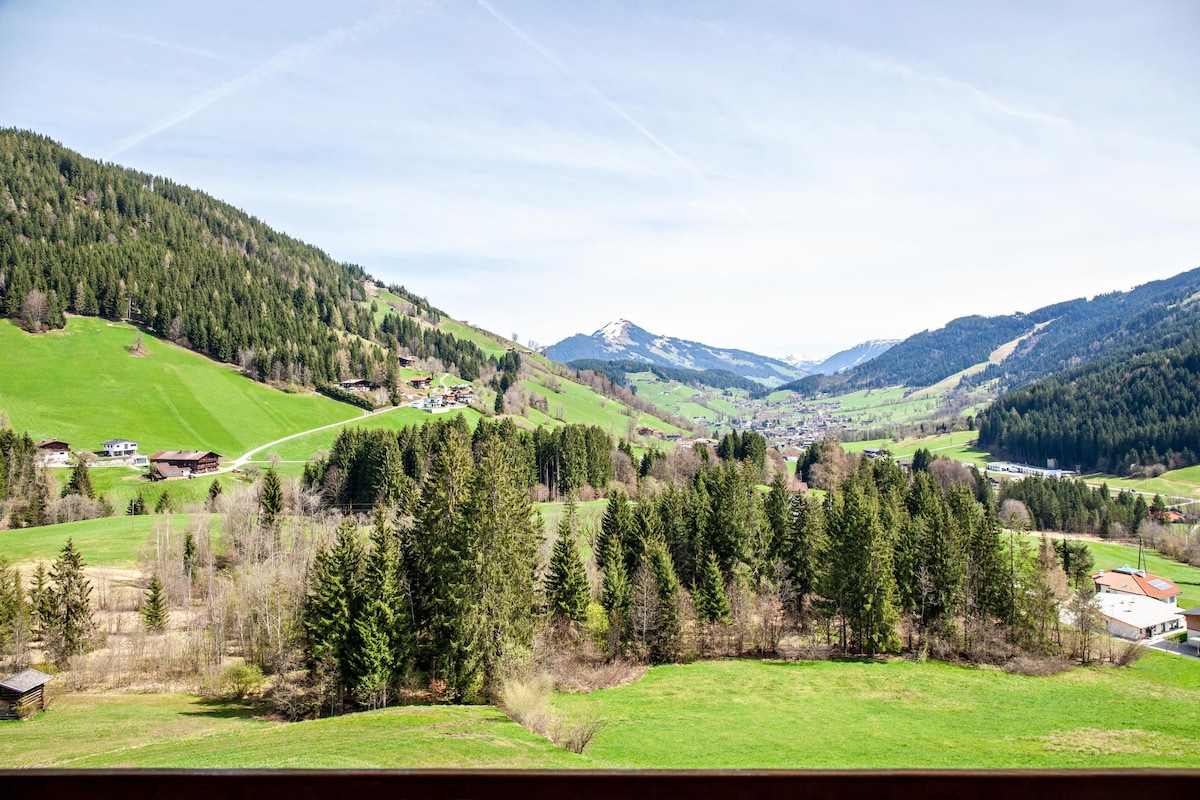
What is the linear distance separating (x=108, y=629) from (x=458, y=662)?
32.1 meters

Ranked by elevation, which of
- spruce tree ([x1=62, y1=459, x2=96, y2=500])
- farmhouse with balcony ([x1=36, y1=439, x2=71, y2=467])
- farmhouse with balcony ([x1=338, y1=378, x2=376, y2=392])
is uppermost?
farmhouse with balcony ([x1=338, y1=378, x2=376, y2=392])

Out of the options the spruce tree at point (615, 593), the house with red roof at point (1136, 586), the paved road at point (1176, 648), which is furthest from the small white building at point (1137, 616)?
the spruce tree at point (615, 593)

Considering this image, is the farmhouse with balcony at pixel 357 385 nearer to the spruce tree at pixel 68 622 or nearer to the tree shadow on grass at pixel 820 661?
the spruce tree at pixel 68 622

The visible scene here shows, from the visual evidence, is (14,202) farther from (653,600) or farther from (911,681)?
(911,681)

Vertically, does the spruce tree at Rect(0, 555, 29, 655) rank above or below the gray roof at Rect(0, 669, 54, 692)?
above

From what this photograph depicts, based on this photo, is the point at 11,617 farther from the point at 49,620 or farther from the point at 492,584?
the point at 492,584

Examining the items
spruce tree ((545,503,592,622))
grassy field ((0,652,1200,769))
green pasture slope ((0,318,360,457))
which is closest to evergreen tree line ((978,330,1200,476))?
grassy field ((0,652,1200,769))

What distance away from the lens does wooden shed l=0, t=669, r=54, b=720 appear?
34.7m

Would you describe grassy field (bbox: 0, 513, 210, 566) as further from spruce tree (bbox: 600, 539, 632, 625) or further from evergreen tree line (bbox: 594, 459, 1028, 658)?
spruce tree (bbox: 600, 539, 632, 625)

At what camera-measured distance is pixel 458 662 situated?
119 feet

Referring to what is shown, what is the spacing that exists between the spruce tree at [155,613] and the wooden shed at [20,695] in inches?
448

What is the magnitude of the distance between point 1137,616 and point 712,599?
45021mm
